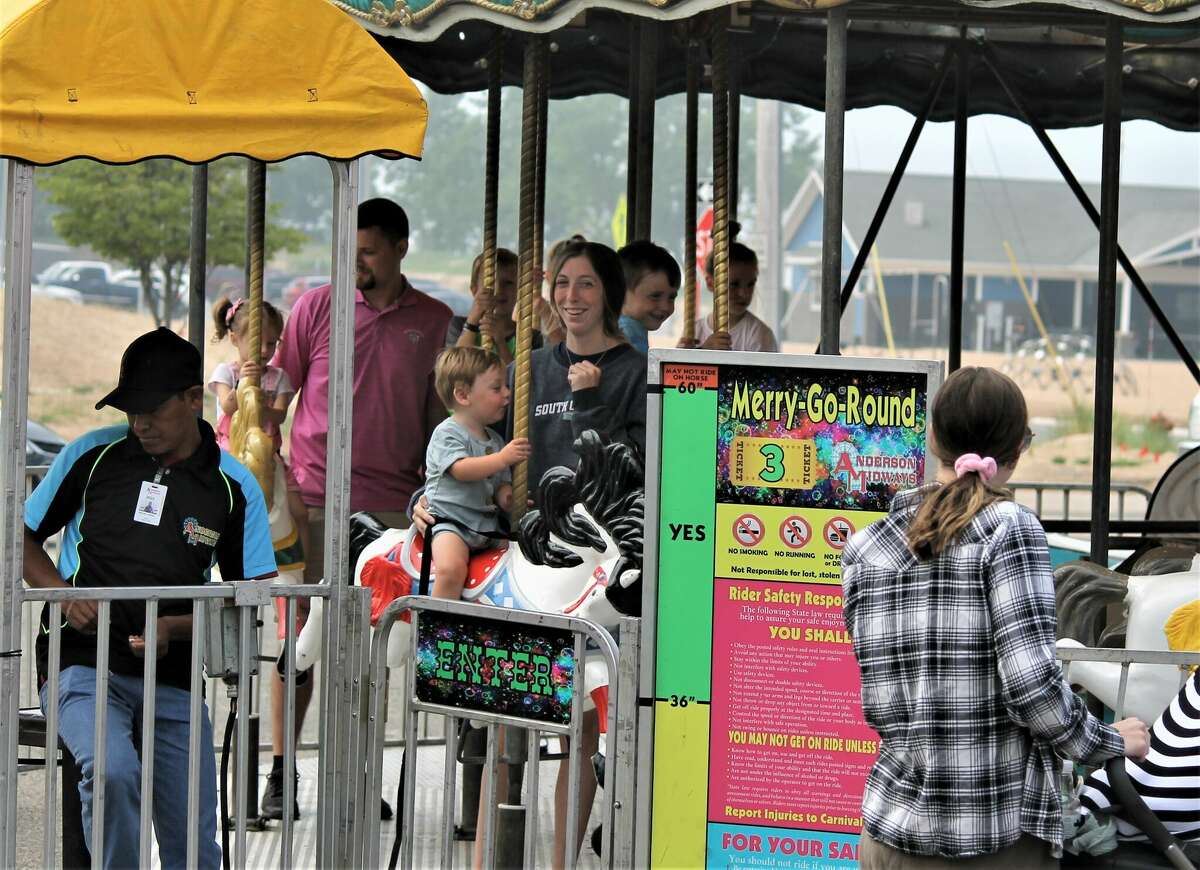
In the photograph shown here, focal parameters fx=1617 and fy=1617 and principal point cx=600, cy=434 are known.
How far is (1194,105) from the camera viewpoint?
9.37 m

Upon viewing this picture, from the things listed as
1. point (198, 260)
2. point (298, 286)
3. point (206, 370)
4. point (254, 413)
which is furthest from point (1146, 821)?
point (298, 286)

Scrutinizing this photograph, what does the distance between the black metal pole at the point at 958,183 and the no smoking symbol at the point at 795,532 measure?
14.1 feet

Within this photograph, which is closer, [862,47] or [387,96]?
[387,96]

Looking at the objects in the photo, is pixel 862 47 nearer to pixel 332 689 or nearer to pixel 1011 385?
pixel 332 689

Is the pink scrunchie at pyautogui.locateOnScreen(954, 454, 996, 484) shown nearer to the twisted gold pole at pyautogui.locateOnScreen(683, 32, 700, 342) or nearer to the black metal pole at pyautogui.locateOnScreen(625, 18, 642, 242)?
the twisted gold pole at pyautogui.locateOnScreen(683, 32, 700, 342)

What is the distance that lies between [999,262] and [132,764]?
48.7m

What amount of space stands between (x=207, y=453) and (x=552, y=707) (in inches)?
52.3

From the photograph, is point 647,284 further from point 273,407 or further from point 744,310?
point 273,407

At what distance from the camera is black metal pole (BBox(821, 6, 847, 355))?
4984 millimetres

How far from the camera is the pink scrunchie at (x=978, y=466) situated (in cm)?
326

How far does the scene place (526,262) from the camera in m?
5.82

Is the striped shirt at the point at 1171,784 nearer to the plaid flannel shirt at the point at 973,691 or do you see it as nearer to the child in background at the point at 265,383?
the plaid flannel shirt at the point at 973,691

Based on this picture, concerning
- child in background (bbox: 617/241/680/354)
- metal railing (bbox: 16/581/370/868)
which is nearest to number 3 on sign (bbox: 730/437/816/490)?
metal railing (bbox: 16/581/370/868)

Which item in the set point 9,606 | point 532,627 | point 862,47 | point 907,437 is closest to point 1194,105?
point 862,47
